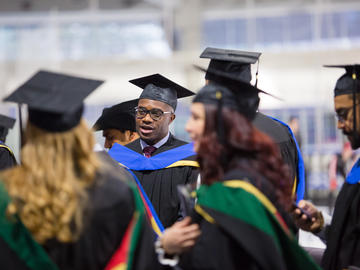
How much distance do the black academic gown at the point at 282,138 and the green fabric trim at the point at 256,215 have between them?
4.42 ft

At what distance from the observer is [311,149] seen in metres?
14.4

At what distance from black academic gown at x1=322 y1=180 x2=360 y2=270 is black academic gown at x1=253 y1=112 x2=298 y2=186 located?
30.7 inches

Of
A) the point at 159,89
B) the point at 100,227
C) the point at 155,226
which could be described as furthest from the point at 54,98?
the point at 159,89

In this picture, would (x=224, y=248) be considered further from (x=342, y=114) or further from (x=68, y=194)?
(x=342, y=114)

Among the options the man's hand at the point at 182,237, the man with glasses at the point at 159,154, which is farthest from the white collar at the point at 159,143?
the man's hand at the point at 182,237

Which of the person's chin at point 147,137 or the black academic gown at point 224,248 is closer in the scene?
the black academic gown at point 224,248

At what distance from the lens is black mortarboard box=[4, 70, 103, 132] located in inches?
74.9

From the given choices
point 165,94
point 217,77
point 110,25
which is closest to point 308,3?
point 110,25

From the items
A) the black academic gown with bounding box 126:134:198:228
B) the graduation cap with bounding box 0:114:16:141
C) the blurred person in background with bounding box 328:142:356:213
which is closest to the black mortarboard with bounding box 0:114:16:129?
the graduation cap with bounding box 0:114:16:141

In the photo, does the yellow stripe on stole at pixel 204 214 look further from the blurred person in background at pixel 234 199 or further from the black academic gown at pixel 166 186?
the black academic gown at pixel 166 186

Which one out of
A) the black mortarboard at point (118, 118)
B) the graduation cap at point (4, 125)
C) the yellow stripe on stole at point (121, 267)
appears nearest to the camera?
the yellow stripe on stole at point (121, 267)

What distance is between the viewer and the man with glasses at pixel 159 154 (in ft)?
12.2

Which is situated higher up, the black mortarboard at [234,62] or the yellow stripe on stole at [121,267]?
the black mortarboard at [234,62]

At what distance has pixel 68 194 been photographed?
5.94 feet
